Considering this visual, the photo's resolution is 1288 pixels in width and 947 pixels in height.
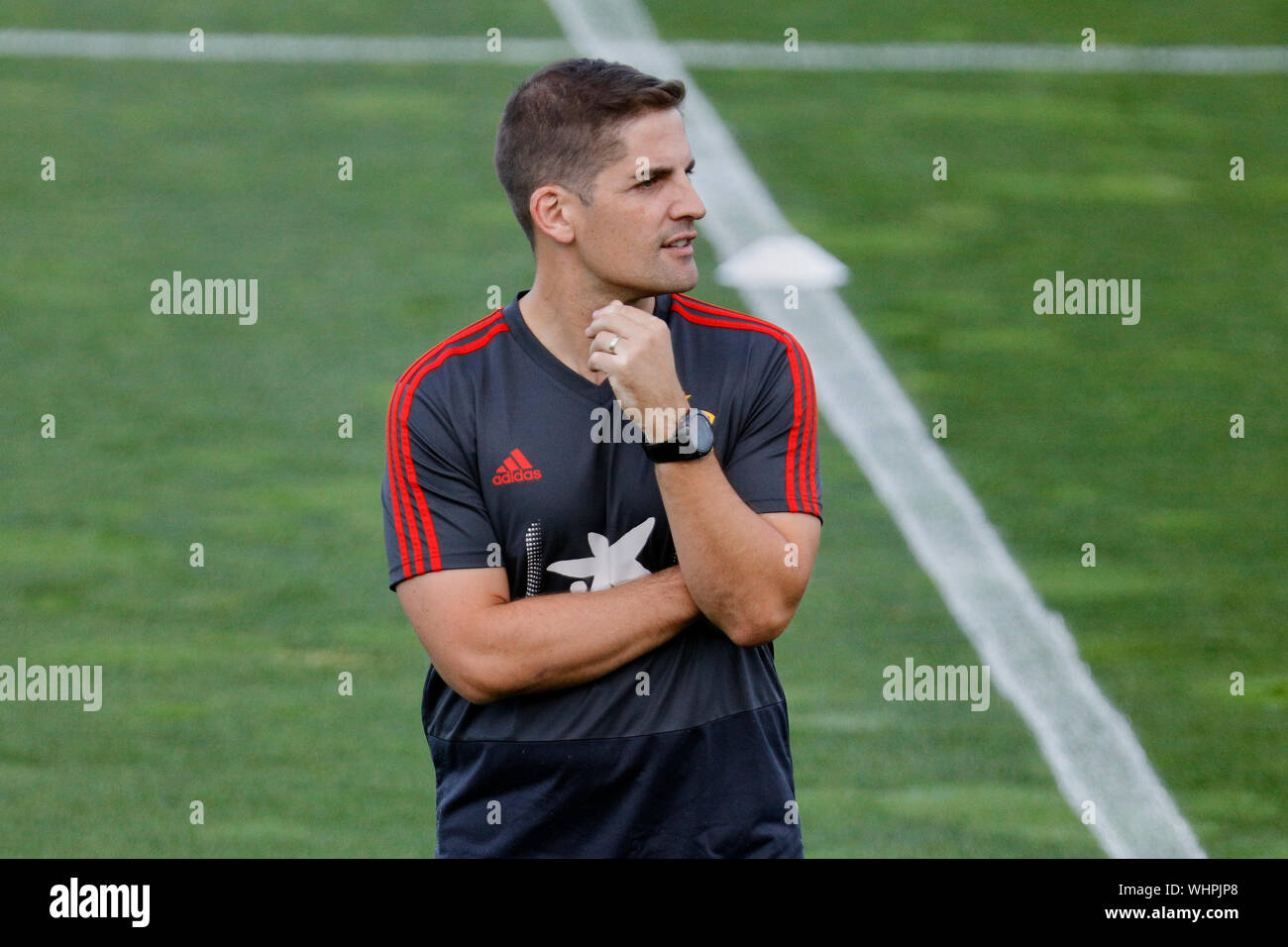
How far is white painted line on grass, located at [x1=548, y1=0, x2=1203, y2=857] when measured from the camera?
6.84 meters

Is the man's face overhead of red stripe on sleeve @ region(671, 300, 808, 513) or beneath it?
overhead

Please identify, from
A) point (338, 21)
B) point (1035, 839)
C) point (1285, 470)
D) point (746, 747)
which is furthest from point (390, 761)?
point (338, 21)

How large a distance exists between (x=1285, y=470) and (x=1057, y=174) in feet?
11.7

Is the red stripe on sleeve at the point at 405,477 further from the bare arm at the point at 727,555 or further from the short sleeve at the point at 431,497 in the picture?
the bare arm at the point at 727,555

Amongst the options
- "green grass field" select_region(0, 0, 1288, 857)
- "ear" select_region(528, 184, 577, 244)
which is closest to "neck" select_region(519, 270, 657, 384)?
"ear" select_region(528, 184, 577, 244)

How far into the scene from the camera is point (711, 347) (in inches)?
162

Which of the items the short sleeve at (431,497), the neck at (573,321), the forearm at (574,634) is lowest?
the forearm at (574,634)

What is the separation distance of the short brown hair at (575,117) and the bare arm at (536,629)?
79 cm

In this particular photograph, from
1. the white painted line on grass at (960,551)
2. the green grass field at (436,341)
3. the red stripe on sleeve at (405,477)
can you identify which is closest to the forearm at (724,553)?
Answer: the red stripe on sleeve at (405,477)

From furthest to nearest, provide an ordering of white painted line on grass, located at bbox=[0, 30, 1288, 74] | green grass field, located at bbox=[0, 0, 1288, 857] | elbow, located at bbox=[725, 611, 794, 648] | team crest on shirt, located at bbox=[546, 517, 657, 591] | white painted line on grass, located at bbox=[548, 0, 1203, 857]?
white painted line on grass, located at bbox=[0, 30, 1288, 74], green grass field, located at bbox=[0, 0, 1288, 857], white painted line on grass, located at bbox=[548, 0, 1203, 857], team crest on shirt, located at bbox=[546, 517, 657, 591], elbow, located at bbox=[725, 611, 794, 648]

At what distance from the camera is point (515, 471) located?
397 cm

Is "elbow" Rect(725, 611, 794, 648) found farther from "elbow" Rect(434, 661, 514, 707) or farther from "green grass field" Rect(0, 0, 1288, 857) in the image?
"green grass field" Rect(0, 0, 1288, 857)

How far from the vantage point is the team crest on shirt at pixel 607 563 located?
13.2 feet

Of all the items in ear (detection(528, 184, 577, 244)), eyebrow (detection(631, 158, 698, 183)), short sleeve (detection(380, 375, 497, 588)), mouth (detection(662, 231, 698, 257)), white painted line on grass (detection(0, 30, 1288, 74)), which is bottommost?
short sleeve (detection(380, 375, 497, 588))
